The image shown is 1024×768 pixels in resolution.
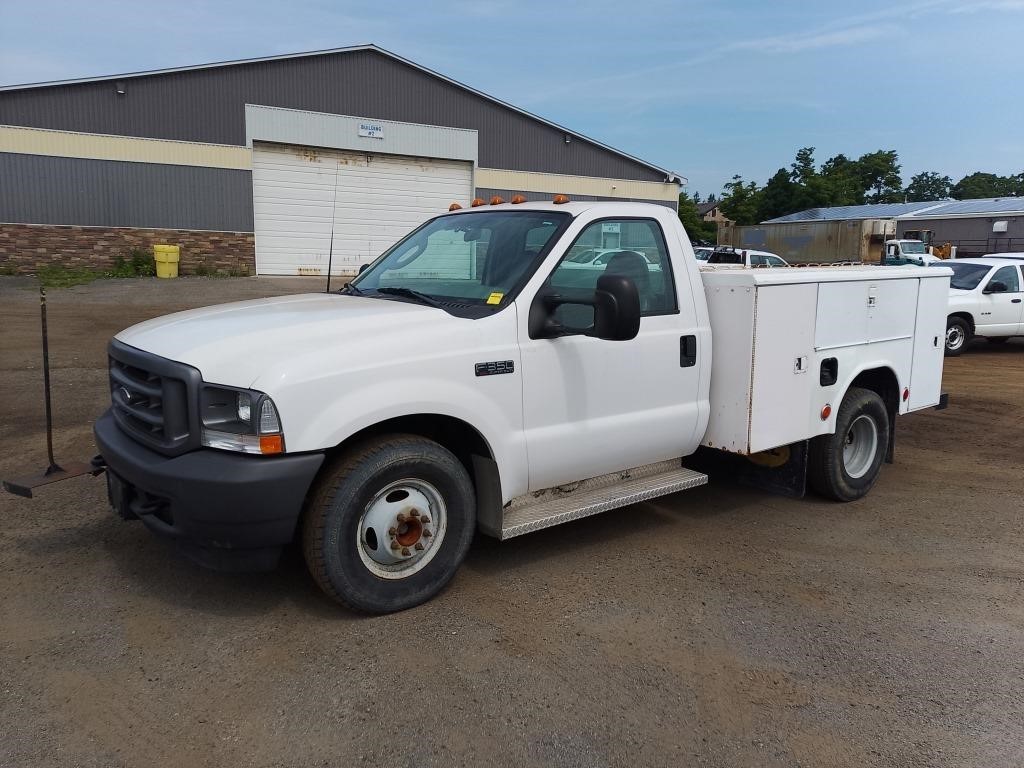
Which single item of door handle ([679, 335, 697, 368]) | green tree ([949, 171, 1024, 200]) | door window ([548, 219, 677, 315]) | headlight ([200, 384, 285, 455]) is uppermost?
Answer: green tree ([949, 171, 1024, 200])

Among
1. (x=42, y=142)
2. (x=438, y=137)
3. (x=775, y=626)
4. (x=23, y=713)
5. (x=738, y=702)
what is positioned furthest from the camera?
(x=438, y=137)

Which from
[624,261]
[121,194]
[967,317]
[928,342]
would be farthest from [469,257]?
[121,194]

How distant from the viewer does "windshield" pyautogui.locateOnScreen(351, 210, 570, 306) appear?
4516mm

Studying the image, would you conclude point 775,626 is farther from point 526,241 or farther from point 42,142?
Answer: point 42,142

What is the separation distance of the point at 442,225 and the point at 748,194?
65389 mm

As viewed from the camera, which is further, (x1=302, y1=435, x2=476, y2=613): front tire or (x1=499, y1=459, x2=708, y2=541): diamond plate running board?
(x1=499, y1=459, x2=708, y2=541): diamond plate running board

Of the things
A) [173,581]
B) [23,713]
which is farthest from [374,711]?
[173,581]

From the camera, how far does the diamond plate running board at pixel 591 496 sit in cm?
444

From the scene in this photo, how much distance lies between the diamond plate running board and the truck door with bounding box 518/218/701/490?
112 millimetres

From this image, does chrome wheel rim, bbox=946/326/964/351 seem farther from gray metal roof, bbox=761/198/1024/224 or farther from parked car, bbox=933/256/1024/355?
gray metal roof, bbox=761/198/1024/224

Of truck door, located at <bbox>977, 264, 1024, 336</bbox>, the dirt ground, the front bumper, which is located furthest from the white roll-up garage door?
the front bumper

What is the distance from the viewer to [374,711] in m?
3.30

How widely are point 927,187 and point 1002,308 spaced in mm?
111079

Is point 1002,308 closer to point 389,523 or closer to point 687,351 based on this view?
point 687,351
